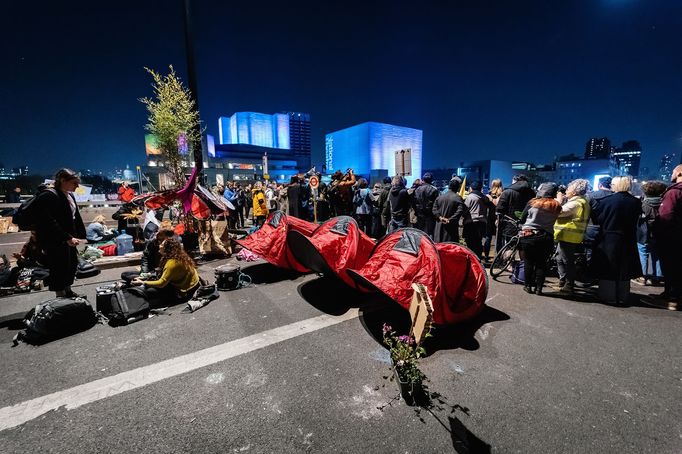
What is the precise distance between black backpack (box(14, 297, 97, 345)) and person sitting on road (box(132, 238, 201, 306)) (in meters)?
0.72

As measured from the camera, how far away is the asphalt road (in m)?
2.19

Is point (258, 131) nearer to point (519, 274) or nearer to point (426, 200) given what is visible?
point (426, 200)

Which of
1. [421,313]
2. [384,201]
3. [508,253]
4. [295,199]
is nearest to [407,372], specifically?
[421,313]

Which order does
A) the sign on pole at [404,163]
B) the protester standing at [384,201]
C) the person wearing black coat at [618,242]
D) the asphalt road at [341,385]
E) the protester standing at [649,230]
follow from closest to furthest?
the asphalt road at [341,385]
the person wearing black coat at [618,242]
the protester standing at [649,230]
the protester standing at [384,201]
the sign on pole at [404,163]

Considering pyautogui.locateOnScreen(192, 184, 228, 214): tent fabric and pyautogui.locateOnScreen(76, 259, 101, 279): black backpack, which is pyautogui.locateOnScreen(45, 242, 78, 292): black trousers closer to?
pyautogui.locateOnScreen(76, 259, 101, 279): black backpack

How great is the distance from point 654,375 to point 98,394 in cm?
554

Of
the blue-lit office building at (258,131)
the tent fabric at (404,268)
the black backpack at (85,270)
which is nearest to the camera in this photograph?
the tent fabric at (404,268)

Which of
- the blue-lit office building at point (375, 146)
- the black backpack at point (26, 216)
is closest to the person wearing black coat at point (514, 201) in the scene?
the black backpack at point (26, 216)

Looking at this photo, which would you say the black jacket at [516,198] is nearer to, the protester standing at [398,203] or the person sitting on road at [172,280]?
the protester standing at [398,203]

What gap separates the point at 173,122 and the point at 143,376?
7.46 m

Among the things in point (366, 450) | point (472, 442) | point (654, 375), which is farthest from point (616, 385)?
point (366, 450)

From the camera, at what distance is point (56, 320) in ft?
12.0

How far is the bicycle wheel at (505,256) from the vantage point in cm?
616

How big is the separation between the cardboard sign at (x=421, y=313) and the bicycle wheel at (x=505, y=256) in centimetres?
405
